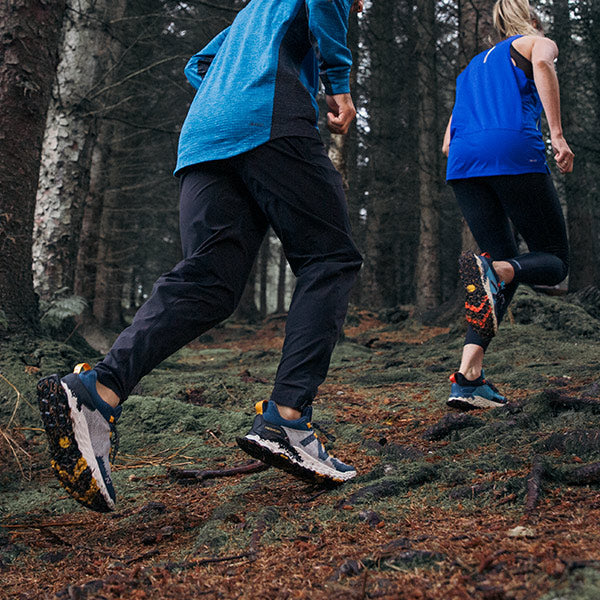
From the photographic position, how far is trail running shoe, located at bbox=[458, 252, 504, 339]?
2.94 metres

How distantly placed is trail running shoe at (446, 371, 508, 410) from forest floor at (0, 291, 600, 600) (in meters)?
0.14

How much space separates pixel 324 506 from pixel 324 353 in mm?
539

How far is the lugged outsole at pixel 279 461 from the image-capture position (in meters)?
1.97

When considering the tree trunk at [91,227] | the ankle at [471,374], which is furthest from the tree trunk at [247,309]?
the ankle at [471,374]

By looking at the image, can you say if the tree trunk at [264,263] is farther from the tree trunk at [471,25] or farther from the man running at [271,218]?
the man running at [271,218]

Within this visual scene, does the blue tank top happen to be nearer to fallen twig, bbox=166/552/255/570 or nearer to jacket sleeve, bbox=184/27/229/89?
jacket sleeve, bbox=184/27/229/89

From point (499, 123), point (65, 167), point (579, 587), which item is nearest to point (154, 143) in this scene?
point (65, 167)

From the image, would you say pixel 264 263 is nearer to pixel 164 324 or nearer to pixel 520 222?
pixel 520 222

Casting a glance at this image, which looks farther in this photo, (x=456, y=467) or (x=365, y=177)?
(x=365, y=177)

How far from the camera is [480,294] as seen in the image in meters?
2.94

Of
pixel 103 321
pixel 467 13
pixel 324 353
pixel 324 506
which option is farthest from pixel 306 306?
pixel 103 321

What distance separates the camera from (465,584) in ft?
3.73

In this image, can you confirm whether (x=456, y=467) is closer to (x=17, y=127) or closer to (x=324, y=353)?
(x=324, y=353)

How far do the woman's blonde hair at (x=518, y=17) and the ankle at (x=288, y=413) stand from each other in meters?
2.75
